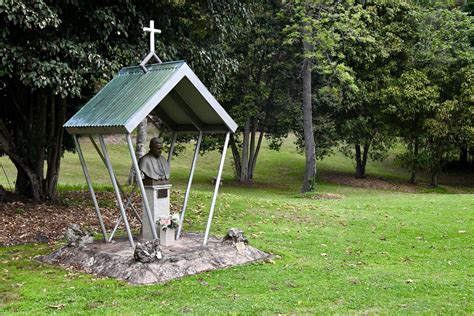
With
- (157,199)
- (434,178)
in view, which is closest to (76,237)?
(157,199)

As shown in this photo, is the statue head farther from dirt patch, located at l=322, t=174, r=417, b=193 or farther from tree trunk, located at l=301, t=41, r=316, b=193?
dirt patch, located at l=322, t=174, r=417, b=193

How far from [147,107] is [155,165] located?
1513mm

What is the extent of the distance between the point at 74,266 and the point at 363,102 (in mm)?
26281

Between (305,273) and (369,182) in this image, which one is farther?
(369,182)

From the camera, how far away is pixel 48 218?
14.0 metres

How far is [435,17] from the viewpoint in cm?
3306

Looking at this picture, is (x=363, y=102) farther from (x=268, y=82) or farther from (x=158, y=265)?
(x=158, y=265)

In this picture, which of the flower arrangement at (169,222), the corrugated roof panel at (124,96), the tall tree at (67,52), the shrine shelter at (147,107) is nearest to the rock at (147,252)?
the shrine shelter at (147,107)

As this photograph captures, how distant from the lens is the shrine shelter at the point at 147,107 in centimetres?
887

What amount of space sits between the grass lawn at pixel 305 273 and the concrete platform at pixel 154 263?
0.27 meters

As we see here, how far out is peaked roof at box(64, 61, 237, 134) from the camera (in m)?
8.89

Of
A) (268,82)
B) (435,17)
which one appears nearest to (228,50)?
(268,82)

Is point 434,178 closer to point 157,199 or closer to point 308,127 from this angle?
point 308,127

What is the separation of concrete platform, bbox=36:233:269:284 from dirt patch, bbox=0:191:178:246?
245 centimetres
